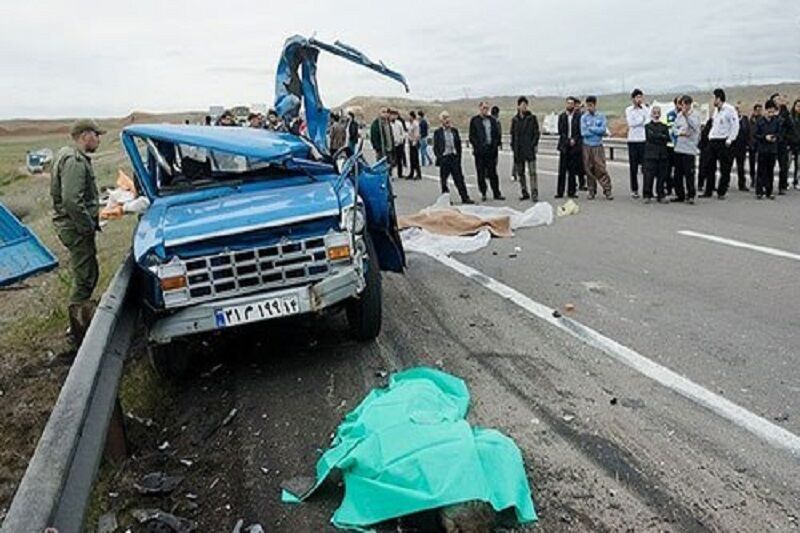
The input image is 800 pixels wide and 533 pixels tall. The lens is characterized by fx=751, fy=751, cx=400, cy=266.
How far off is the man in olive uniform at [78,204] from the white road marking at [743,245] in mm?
7258

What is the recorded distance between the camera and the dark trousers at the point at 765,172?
527 inches

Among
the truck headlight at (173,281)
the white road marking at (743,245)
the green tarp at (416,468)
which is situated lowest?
the white road marking at (743,245)

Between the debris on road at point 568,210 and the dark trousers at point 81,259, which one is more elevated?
the dark trousers at point 81,259

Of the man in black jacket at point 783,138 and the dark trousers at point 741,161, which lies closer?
the man in black jacket at point 783,138

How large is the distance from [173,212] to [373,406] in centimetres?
283

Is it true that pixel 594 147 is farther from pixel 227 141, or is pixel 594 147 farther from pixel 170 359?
pixel 170 359

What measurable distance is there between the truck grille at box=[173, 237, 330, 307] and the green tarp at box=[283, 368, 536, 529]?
1761 mm

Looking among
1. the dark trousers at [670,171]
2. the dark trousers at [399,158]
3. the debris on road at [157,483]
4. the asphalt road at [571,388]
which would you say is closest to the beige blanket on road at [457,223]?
the asphalt road at [571,388]

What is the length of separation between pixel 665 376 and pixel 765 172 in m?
9.96

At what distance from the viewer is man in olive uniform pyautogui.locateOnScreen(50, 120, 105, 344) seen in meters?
6.86

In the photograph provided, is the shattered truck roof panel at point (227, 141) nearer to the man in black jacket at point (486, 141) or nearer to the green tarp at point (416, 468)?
the green tarp at point (416, 468)

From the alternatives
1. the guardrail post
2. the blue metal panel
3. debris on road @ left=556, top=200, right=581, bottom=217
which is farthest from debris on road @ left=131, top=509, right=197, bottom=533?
debris on road @ left=556, top=200, right=581, bottom=217

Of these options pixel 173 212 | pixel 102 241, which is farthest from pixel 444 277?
pixel 102 241

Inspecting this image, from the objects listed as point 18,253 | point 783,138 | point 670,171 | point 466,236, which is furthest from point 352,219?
point 783,138
